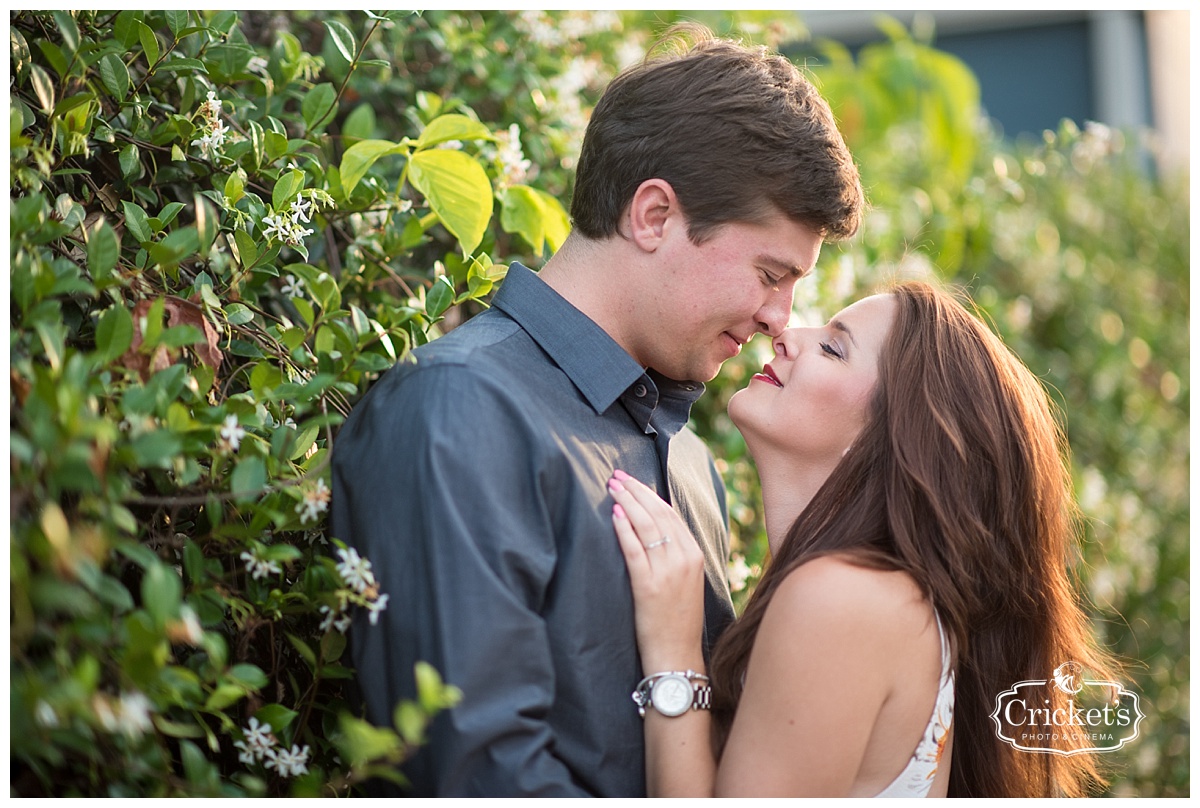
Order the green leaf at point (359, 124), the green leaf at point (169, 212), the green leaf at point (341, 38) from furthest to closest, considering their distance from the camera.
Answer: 1. the green leaf at point (359, 124)
2. the green leaf at point (341, 38)
3. the green leaf at point (169, 212)

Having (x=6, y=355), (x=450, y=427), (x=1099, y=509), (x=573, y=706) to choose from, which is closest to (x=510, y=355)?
(x=450, y=427)

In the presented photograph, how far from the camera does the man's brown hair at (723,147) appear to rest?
2.00m

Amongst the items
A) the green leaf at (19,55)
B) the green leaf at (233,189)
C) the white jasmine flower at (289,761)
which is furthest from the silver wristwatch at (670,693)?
the green leaf at (19,55)

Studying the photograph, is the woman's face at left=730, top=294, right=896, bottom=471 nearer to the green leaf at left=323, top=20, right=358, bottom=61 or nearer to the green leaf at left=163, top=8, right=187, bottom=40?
the green leaf at left=323, top=20, right=358, bottom=61

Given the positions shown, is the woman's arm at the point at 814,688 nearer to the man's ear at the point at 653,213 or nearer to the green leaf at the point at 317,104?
the man's ear at the point at 653,213

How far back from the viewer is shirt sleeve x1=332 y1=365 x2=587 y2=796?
1.55 meters

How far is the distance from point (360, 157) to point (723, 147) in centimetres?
73

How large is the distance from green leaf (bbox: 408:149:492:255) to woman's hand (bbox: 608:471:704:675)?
0.60 meters

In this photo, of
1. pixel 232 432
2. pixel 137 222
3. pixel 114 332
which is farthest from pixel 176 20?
pixel 232 432

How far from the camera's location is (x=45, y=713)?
4.02 feet

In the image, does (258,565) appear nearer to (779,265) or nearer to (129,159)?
(129,159)

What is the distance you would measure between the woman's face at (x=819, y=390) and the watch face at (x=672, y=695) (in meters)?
0.66

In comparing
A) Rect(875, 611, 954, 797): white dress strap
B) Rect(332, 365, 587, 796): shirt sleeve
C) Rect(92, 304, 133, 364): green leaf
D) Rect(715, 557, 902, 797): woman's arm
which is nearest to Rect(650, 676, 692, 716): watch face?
Rect(715, 557, 902, 797): woman's arm

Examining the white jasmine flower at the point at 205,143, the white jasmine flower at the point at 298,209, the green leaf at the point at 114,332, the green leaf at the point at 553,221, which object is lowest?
the green leaf at the point at 553,221
